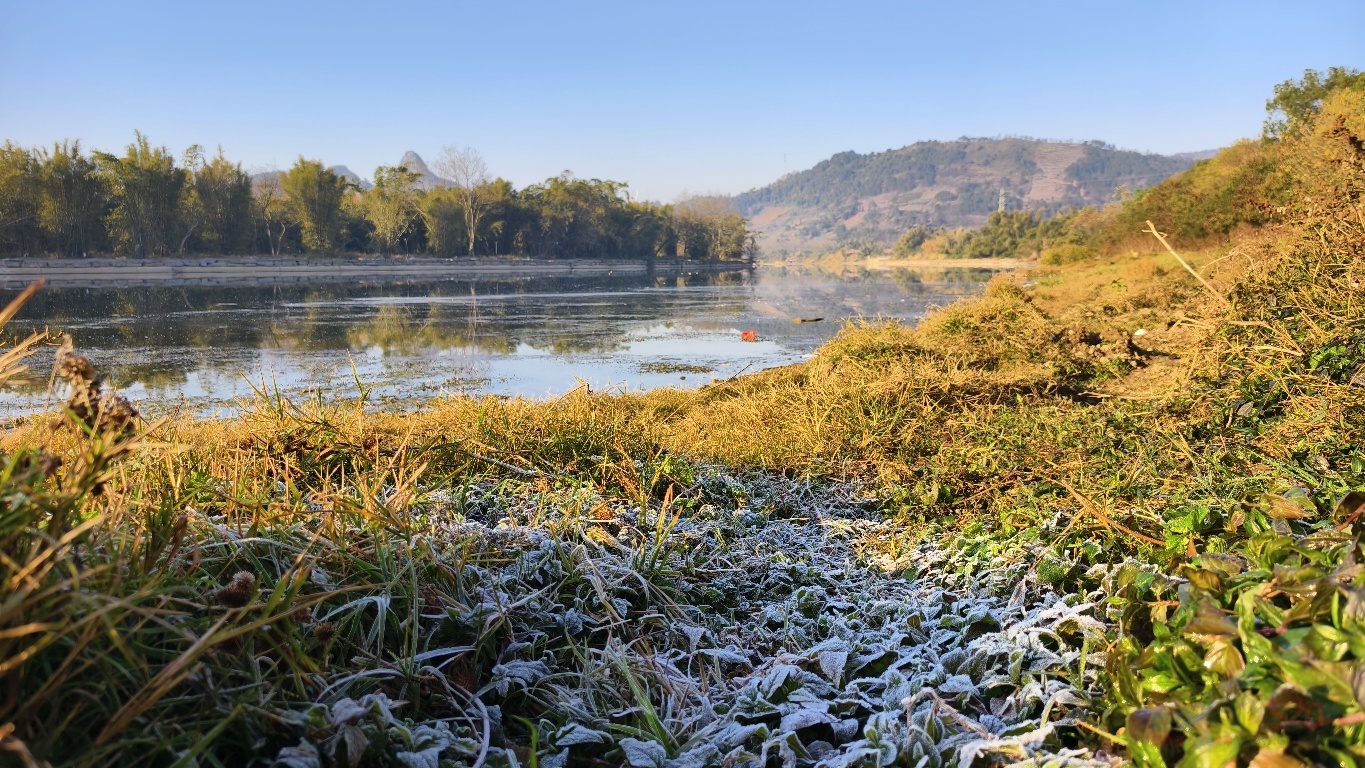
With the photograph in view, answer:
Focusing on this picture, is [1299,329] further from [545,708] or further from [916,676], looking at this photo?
[545,708]

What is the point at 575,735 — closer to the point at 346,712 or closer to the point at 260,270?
the point at 346,712

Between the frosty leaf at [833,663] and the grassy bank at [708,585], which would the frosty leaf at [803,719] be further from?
the frosty leaf at [833,663]

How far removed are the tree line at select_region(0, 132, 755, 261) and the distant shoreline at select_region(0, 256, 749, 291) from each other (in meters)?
4.18

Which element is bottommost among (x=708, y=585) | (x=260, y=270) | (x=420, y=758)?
(x=708, y=585)

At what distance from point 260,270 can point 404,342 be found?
3248cm

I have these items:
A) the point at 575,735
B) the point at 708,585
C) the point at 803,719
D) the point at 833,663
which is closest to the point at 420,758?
the point at 575,735

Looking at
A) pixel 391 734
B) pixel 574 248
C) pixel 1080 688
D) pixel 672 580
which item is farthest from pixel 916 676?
pixel 574 248

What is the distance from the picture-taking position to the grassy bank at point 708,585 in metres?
1.07

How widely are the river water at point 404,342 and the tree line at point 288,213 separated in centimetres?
1953

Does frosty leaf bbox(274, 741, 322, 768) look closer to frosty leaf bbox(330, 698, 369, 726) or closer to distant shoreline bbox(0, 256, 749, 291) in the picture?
frosty leaf bbox(330, 698, 369, 726)

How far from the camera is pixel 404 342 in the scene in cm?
1484

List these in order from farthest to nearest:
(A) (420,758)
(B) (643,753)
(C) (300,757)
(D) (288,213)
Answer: (D) (288,213)
(B) (643,753)
(A) (420,758)
(C) (300,757)

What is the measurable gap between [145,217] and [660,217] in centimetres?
5009

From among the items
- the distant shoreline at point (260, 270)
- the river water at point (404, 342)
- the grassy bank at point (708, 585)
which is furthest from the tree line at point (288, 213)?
the grassy bank at point (708, 585)
